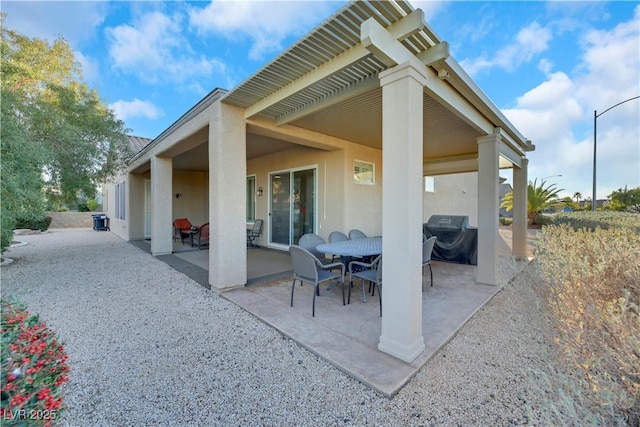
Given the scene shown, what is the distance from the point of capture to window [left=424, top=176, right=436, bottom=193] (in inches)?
443

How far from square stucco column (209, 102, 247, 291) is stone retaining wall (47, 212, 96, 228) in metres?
17.9

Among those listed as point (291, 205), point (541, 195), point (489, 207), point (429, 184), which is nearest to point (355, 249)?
point (489, 207)

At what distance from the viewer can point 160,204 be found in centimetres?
761

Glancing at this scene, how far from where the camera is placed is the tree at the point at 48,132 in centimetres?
501

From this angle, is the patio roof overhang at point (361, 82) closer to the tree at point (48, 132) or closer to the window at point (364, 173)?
the window at point (364, 173)

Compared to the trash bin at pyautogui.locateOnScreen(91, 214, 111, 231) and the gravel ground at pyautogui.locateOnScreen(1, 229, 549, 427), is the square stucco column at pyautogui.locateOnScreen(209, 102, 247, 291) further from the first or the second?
the trash bin at pyautogui.locateOnScreen(91, 214, 111, 231)

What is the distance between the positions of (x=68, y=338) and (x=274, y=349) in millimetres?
2291

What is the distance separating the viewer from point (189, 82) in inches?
385

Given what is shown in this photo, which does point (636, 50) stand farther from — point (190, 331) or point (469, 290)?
point (190, 331)

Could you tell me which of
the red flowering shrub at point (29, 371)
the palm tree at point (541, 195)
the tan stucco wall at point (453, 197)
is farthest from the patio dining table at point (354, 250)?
the palm tree at point (541, 195)

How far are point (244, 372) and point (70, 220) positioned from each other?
67.0 feet

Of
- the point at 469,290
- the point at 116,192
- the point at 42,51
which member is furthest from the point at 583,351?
the point at 116,192

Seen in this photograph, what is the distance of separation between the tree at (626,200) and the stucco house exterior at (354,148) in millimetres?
14950

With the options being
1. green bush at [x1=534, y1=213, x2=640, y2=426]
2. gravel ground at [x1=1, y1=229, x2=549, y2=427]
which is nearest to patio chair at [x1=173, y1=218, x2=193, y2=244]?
gravel ground at [x1=1, y1=229, x2=549, y2=427]
